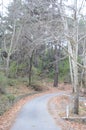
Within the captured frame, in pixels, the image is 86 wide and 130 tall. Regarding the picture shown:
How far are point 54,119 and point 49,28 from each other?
573 cm

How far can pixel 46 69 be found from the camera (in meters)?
52.2

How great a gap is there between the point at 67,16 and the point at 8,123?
Answer: 320 inches

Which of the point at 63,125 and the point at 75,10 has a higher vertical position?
the point at 75,10

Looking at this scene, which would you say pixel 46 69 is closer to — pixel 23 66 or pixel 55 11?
pixel 23 66

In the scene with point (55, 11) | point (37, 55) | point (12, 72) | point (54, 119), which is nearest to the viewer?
point (54, 119)

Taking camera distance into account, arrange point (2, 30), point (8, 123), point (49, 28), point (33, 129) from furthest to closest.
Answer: point (2, 30) → point (49, 28) → point (8, 123) → point (33, 129)

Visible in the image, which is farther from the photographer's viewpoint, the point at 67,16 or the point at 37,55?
the point at 37,55

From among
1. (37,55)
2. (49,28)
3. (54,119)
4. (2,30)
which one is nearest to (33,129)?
(54,119)

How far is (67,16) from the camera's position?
16672 mm

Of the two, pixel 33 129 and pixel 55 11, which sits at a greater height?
pixel 55 11

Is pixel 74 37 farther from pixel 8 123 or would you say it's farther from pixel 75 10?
pixel 8 123

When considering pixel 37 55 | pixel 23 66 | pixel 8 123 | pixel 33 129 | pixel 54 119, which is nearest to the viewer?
pixel 33 129

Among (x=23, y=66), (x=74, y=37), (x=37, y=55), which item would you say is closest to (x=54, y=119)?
(x=74, y=37)

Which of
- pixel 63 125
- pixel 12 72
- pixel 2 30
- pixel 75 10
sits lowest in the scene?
pixel 63 125
